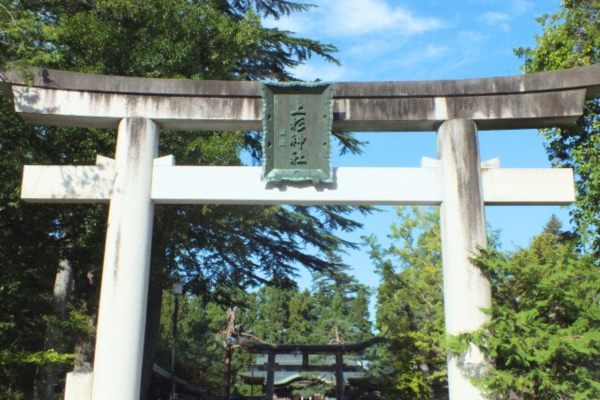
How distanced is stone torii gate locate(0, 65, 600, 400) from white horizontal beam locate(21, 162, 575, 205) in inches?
0.4

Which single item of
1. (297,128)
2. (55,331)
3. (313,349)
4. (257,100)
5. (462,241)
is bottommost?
(313,349)

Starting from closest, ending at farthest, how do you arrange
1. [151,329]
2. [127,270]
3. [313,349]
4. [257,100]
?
[127,270], [257,100], [151,329], [313,349]

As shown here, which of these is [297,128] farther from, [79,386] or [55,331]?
[55,331]

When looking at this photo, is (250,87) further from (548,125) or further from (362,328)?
(362,328)

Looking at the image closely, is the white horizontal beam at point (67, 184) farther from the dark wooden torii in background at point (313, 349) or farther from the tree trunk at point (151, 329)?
the dark wooden torii in background at point (313, 349)

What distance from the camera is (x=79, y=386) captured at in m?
6.13

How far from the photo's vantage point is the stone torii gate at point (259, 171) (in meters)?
6.25

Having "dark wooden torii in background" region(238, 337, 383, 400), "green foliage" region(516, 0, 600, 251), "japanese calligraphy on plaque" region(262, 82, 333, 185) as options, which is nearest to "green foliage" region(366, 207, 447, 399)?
"dark wooden torii in background" region(238, 337, 383, 400)

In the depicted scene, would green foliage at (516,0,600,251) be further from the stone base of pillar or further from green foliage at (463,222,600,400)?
the stone base of pillar

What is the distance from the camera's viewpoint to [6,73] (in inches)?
263

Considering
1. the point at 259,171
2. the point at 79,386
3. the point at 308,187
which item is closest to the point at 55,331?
the point at 79,386

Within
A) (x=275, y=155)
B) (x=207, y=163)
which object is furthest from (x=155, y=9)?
(x=275, y=155)

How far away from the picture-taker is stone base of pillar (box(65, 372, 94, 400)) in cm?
611

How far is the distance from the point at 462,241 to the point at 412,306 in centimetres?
1084
